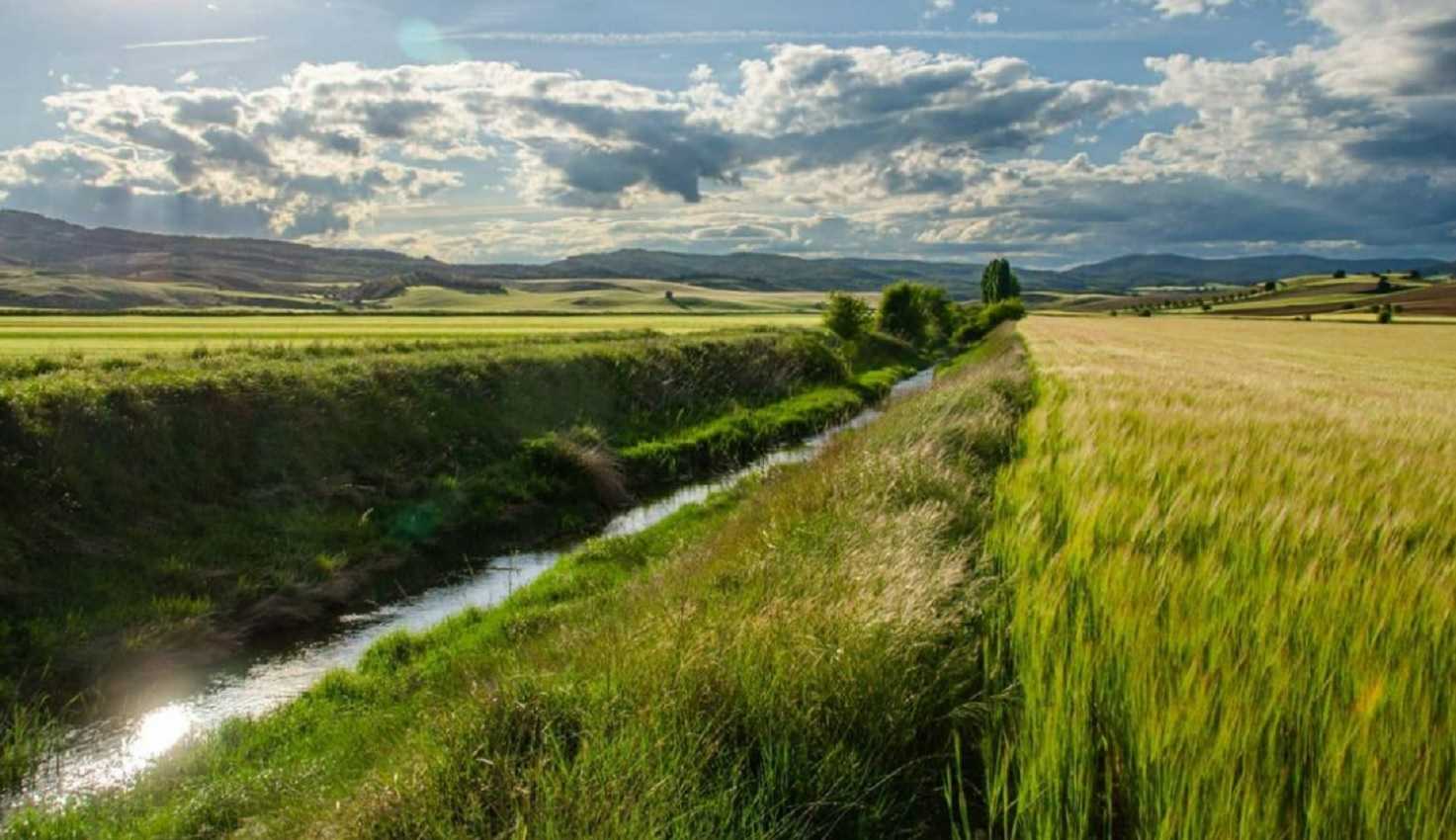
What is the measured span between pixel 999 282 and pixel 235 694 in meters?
121

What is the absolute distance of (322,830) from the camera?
451cm

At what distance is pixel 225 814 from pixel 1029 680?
574 centimetres

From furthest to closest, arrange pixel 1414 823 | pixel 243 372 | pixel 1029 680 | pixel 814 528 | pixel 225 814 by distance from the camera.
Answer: pixel 243 372 → pixel 814 528 → pixel 225 814 → pixel 1029 680 → pixel 1414 823

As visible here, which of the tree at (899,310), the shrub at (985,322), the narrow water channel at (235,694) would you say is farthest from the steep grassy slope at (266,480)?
the shrub at (985,322)

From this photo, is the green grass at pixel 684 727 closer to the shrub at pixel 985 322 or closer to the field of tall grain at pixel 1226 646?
the field of tall grain at pixel 1226 646

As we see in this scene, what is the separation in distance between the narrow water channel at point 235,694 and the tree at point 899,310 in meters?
56.9

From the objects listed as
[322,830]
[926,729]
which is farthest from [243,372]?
[926,729]

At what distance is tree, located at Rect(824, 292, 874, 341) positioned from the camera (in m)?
50.5

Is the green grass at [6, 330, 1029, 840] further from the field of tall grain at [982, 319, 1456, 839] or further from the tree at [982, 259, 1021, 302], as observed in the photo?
the tree at [982, 259, 1021, 302]

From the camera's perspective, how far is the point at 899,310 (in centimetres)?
7038

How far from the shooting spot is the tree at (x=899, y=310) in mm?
70000

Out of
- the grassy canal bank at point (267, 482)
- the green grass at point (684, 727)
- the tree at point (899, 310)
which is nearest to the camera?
the green grass at point (684, 727)

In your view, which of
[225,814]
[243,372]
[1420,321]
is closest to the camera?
[225,814]

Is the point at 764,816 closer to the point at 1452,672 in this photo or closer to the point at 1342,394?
the point at 1452,672
